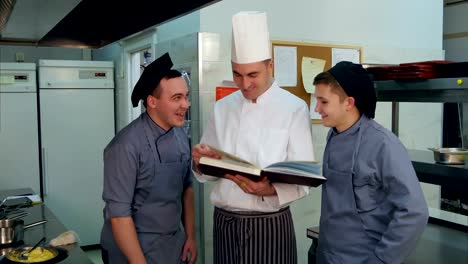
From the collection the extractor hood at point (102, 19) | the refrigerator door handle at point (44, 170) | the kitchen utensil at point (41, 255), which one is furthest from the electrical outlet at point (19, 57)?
the kitchen utensil at point (41, 255)

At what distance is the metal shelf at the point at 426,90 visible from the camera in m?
1.84

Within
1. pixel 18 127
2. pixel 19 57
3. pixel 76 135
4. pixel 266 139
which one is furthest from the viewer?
pixel 19 57

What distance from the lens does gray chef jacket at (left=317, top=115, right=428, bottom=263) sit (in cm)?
152

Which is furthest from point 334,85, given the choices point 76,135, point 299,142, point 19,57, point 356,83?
point 19,57

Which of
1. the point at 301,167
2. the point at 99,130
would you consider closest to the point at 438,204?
the point at 301,167

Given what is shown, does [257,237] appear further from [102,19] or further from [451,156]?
[102,19]

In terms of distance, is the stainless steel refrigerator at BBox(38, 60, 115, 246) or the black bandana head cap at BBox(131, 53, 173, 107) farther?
the stainless steel refrigerator at BBox(38, 60, 115, 246)

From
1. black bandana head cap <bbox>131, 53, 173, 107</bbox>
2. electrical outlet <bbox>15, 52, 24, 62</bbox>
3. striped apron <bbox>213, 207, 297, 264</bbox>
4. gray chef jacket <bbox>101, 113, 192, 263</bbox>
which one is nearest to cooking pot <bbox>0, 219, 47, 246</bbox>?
gray chef jacket <bbox>101, 113, 192, 263</bbox>

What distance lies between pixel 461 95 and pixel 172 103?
1.14 meters

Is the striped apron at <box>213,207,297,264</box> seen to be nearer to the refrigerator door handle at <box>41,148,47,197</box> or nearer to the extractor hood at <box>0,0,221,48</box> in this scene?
the extractor hood at <box>0,0,221,48</box>

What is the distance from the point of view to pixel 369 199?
1.62 meters

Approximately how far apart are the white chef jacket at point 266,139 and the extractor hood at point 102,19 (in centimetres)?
55

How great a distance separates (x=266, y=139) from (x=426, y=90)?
2.40 ft

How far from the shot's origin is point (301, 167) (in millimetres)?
1520
